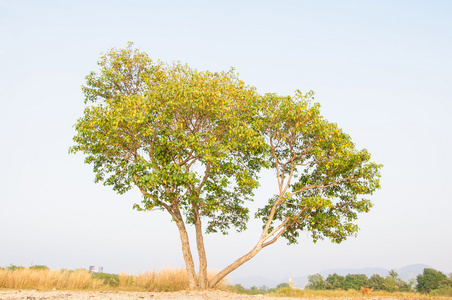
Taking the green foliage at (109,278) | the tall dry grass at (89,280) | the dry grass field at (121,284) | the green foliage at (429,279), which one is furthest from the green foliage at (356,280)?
the green foliage at (109,278)

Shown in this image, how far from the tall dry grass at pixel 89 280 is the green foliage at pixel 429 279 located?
14070mm

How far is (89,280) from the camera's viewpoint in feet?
55.2

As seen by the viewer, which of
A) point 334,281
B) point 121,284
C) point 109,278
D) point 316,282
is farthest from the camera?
point 334,281

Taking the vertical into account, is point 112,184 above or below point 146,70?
below

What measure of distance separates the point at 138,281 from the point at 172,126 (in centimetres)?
875

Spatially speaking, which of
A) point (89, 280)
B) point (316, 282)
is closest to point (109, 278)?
point (89, 280)

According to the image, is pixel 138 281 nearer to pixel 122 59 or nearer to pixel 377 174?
pixel 122 59

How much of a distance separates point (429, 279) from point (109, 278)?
66.6 ft

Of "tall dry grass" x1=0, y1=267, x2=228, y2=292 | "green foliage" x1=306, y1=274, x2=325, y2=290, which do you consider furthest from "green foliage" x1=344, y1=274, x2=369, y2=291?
"tall dry grass" x1=0, y1=267, x2=228, y2=292

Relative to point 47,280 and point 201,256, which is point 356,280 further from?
point 47,280

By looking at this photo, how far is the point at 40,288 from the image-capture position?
15.4 m

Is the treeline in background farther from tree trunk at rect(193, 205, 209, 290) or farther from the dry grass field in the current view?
tree trunk at rect(193, 205, 209, 290)

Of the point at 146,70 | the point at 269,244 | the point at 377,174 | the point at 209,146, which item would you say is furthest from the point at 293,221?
the point at 146,70

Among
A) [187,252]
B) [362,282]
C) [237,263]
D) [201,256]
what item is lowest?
[362,282]
